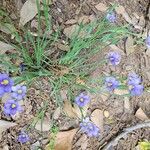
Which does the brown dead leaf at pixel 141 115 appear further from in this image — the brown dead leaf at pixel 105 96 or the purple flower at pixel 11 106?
the purple flower at pixel 11 106

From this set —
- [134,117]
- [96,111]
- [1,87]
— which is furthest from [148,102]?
[1,87]

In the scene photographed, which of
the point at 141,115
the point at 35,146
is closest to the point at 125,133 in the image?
the point at 141,115

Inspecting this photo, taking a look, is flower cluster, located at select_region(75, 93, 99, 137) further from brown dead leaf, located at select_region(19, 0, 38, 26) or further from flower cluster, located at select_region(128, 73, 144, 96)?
brown dead leaf, located at select_region(19, 0, 38, 26)

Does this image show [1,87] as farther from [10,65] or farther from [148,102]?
[148,102]

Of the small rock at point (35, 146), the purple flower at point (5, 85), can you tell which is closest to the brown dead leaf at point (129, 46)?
the small rock at point (35, 146)

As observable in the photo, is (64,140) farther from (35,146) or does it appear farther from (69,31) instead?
(69,31)

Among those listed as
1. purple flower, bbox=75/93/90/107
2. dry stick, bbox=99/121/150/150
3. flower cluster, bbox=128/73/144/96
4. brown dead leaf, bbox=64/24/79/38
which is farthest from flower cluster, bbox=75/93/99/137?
brown dead leaf, bbox=64/24/79/38

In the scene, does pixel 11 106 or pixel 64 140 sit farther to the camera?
pixel 64 140
